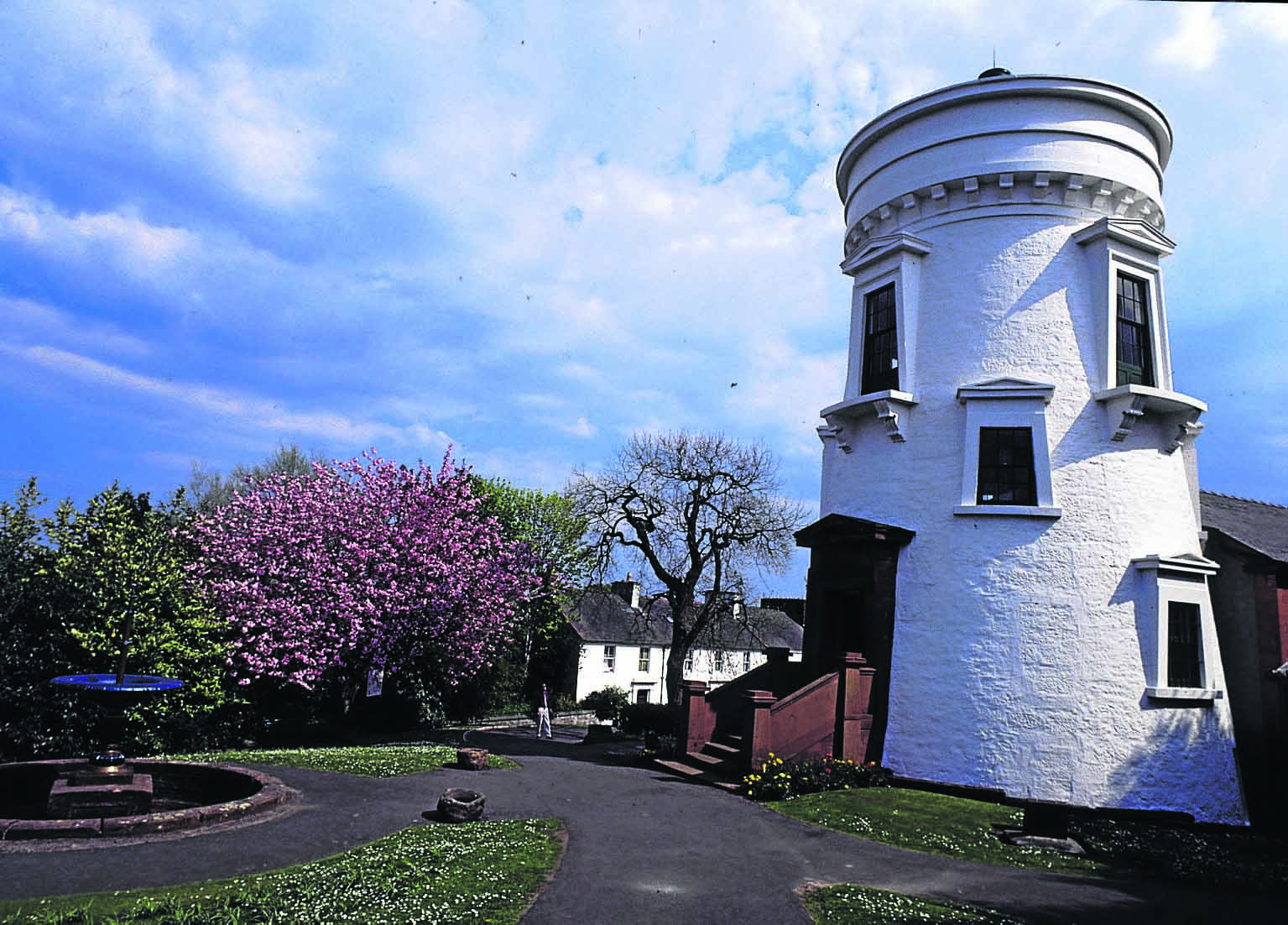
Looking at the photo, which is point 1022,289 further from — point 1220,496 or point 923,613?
point 1220,496

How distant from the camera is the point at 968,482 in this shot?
59.2ft

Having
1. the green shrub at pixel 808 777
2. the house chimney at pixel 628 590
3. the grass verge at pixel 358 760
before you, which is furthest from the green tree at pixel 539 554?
the green shrub at pixel 808 777

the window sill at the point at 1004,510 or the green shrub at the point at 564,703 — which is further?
the green shrub at the point at 564,703

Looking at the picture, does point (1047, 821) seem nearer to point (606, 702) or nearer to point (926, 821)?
point (926, 821)

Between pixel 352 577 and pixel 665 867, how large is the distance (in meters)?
20.6

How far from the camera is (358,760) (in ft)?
61.3

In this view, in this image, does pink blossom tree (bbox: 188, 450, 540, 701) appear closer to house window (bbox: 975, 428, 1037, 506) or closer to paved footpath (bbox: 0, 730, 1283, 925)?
paved footpath (bbox: 0, 730, 1283, 925)

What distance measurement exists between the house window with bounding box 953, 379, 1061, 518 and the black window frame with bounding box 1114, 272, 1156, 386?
2301 millimetres

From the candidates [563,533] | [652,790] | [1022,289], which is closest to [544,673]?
[563,533]

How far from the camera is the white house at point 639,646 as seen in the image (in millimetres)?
53312

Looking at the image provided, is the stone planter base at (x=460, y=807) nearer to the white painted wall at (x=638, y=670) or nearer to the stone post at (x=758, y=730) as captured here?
the stone post at (x=758, y=730)

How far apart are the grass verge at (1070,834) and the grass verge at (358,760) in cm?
798

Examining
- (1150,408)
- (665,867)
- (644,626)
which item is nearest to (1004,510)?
(1150,408)

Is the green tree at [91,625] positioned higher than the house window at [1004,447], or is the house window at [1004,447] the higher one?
the house window at [1004,447]
